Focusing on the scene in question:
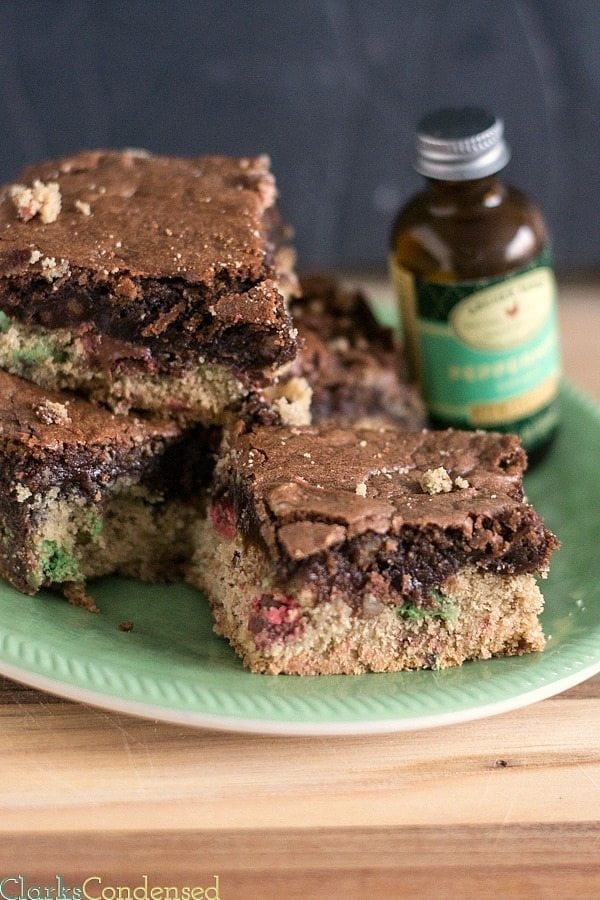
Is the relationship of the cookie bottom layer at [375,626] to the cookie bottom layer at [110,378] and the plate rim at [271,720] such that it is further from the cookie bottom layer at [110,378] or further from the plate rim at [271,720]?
the cookie bottom layer at [110,378]

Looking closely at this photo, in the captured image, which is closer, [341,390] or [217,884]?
[217,884]

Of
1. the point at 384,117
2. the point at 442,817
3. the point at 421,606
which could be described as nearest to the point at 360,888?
the point at 442,817

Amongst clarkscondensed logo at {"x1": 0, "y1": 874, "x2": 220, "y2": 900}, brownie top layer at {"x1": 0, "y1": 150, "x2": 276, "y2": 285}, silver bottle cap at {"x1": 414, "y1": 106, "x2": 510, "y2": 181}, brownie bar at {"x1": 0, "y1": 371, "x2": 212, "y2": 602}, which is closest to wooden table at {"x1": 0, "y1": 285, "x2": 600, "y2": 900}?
clarkscondensed logo at {"x1": 0, "y1": 874, "x2": 220, "y2": 900}

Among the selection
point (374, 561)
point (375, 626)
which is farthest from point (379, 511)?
point (375, 626)

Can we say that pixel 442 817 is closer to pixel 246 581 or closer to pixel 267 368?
pixel 246 581

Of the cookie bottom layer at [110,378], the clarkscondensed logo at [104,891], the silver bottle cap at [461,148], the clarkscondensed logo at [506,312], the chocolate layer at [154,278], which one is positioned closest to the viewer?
the clarkscondensed logo at [104,891]

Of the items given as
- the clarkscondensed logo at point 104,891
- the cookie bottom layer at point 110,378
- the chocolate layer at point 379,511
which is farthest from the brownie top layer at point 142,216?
the clarkscondensed logo at point 104,891

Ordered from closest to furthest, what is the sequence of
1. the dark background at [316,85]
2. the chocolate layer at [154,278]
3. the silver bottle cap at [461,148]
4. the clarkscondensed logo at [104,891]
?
the clarkscondensed logo at [104,891] → the chocolate layer at [154,278] → the silver bottle cap at [461,148] → the dark background at [316,85]

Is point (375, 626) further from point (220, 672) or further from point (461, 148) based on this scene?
point (461, 148)
